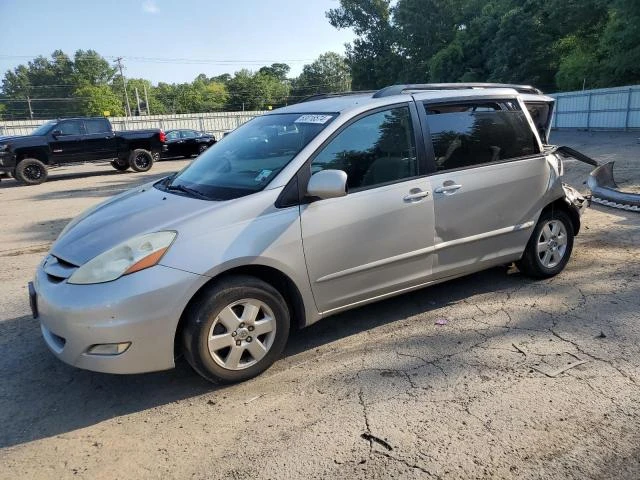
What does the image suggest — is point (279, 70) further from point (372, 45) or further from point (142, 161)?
point (142, 161)

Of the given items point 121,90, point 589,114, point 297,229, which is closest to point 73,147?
point 297,229

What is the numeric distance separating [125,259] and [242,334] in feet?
2.74

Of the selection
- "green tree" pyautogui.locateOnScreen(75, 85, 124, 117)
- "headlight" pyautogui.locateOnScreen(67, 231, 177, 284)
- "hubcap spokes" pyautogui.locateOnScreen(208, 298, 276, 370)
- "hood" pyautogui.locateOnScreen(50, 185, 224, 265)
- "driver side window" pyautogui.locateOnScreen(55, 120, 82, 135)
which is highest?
"green tree" pyautogui.locateOnScreen(75, 85, 124, 117)

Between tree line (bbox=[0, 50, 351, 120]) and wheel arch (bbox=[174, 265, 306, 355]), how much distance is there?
7500 cm

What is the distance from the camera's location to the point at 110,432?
2.81m

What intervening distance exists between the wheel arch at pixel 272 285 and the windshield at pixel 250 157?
1.65 feet

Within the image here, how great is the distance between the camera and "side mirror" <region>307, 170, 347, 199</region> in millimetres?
3215

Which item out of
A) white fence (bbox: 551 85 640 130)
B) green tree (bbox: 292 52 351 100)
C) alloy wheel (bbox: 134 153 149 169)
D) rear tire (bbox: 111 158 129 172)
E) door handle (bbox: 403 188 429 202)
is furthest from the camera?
green tree (bbox: 292 52 351 100)

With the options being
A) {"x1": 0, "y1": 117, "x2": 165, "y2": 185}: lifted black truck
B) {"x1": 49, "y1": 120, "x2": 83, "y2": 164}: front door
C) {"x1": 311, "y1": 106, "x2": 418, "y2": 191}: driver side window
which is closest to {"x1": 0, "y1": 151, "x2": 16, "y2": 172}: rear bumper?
{"x1": 0, "y1": 117, "x2": 165, "y2": 185}: lifted black truck

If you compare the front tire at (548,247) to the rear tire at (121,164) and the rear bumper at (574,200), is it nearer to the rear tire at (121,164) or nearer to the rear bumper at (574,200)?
the rear bumper at (574,200)

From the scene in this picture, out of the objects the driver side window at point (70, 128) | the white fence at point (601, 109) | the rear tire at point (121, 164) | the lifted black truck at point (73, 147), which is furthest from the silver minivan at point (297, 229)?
the white fence at point (601, 109)

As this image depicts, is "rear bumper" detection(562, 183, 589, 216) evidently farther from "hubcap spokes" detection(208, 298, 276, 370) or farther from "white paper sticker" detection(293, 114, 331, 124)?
"hubcap spokes" detection(208, 298, 276, 370)

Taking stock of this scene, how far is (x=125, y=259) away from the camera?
115 inches

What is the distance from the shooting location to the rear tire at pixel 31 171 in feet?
49.7
